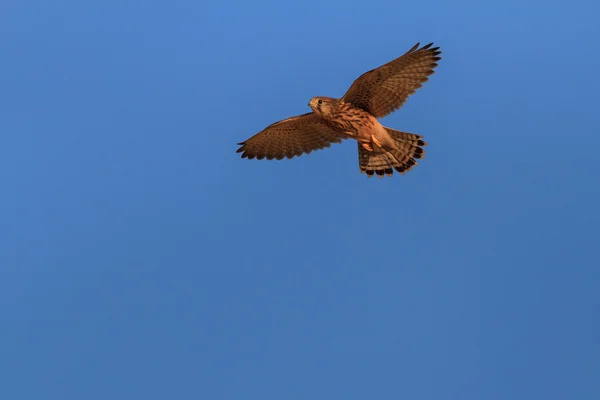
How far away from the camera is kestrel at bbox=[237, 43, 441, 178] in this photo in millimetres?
12188

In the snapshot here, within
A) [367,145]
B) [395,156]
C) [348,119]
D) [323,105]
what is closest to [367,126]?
[348,119]

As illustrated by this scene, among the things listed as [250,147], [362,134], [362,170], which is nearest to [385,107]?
[362,134]

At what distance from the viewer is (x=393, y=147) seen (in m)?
13.2

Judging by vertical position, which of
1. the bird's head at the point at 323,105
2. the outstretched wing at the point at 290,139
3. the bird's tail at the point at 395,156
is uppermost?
the outstretched wing at the point at 290,139

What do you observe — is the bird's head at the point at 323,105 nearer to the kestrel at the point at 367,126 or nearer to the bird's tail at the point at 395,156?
the kestrel at the point at 367,126

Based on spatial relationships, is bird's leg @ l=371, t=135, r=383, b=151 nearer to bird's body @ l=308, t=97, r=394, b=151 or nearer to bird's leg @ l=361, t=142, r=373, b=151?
bird's body @ l=308, t=97, r=394, b=151

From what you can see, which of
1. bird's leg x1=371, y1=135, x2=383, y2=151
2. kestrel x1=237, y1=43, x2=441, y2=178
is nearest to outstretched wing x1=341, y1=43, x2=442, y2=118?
kestrel x1=237, y1=43, x2=441, y2=178

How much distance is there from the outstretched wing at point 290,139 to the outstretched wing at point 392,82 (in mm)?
849

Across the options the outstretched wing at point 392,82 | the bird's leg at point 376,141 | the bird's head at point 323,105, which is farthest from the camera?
the bird's leg at point 376,141

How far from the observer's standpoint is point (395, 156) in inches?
523

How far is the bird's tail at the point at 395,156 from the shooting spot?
13086mm

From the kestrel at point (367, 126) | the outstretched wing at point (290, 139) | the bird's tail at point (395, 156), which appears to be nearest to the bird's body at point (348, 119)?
the kestrel at point (367, 126)

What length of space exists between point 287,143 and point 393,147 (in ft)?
5.39

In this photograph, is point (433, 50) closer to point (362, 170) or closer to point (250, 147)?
point (362, 170)
